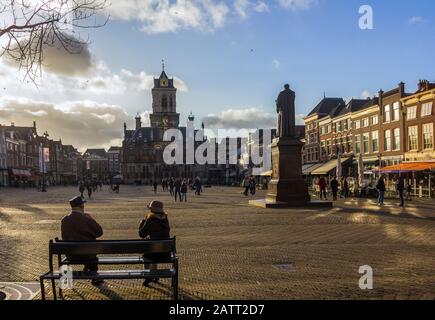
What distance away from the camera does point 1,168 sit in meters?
86.8

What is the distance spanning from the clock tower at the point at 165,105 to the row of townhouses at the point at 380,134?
74009 mm

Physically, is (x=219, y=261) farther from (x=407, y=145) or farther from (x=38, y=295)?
(x=407, y=145)

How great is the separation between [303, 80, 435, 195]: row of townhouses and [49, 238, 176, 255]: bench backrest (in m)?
30.2

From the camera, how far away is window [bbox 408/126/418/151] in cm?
4044

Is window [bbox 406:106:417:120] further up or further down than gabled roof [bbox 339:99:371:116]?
further down

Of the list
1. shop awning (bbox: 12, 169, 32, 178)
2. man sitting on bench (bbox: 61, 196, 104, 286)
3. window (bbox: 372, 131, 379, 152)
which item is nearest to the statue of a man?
man sitting on bench (bbox: 61, 196, 104, 286)

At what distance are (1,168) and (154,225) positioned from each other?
88448 millimetres

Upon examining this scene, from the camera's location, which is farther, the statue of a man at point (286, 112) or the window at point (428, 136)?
the window at point (428, 136)

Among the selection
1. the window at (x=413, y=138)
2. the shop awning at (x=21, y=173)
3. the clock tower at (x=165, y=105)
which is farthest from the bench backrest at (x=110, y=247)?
the clock tower at (x=165, y=105)

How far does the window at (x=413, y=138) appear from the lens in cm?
4044

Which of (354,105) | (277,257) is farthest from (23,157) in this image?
(277,257)

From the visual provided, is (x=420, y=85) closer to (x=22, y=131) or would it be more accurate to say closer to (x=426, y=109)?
(x=426, y=109)

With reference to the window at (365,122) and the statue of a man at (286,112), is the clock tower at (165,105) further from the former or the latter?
the statue of a man at (286,112)

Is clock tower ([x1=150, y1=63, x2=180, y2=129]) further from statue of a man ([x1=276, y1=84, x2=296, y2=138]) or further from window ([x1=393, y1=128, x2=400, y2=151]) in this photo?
statue of a man ([x1=276, y1=84, x2=296, y2=138])
